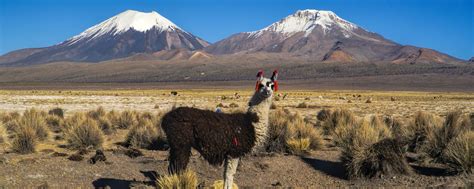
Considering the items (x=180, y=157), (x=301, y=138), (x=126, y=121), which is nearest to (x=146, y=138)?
(x=301, y=138)

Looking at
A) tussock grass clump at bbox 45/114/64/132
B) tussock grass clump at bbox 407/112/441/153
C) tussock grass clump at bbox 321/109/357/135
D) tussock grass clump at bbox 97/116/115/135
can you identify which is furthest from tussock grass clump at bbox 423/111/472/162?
tussock grass clump at bbox 45/114/64/132

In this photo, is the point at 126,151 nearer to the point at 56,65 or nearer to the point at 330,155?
the point at 330,155

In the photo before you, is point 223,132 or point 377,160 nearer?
point 223,132

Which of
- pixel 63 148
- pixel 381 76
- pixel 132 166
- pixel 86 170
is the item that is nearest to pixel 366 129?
pixel 132 166

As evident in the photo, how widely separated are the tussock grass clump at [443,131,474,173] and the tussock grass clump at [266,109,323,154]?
12.1 feet

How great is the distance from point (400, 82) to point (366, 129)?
316ft

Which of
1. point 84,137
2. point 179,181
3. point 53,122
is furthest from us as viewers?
point 53,122

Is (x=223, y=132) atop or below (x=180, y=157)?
atop

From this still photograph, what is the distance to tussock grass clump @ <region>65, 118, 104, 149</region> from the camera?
14.4 metres

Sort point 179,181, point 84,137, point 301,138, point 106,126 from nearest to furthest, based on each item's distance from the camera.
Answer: point 179,181 < point 301,138 < point 84,137 < point 106,126

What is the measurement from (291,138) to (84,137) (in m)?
5.58

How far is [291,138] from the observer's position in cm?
1379

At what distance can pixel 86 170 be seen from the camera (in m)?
10.8

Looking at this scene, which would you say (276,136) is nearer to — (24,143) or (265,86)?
(265,86)
